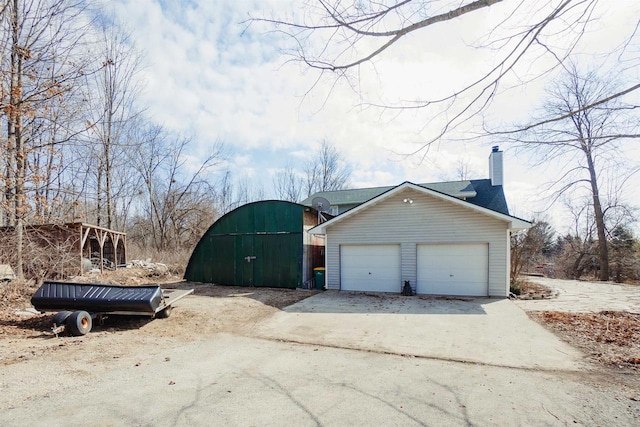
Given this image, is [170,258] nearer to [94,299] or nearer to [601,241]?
[94,299]

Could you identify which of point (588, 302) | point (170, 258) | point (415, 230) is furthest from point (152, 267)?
point (588, 302)

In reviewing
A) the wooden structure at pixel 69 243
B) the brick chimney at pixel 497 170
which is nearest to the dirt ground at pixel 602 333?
the brick chimney at pixel 497 170

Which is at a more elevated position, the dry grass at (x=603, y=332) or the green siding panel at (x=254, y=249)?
the green siding panel at (x=254, y=249)

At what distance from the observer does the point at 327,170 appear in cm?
3238

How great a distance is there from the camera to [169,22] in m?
7.51

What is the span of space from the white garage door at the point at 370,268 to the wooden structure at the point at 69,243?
8.90 meters

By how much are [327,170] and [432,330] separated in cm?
2676

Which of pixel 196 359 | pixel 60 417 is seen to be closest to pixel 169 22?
pixel 196 359

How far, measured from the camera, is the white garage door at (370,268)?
11.3 metres

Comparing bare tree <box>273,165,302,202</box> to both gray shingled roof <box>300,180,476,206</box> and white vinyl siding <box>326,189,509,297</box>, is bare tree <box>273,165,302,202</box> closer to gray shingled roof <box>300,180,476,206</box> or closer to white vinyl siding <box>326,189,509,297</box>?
gray shingled roof <box>300,180,476,206</box>

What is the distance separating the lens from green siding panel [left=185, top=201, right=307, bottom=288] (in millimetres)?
12461

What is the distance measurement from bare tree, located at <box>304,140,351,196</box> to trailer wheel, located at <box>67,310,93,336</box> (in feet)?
88.0

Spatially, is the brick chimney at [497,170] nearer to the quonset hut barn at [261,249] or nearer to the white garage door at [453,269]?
the white garage door at [453,269]

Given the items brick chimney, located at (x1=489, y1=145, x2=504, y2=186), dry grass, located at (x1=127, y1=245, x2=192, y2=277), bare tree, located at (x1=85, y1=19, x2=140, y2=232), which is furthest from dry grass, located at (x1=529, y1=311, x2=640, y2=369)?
bare tree, located at (x1=85, y1=19, x2=140, y2=232)
